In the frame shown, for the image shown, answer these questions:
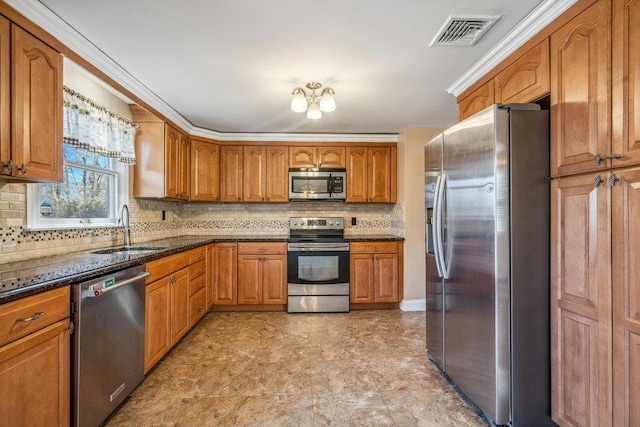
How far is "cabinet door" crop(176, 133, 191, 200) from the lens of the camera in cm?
360

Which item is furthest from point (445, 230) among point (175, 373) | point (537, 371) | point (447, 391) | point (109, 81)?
point (109, 81)

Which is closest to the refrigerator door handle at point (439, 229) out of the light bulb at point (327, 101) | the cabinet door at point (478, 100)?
the cabinet door at point (478, 100)

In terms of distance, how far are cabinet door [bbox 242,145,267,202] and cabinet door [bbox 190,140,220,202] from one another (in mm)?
368

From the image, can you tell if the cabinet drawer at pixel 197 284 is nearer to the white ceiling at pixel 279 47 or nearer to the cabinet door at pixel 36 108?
the cabinet door at pixel 36 108

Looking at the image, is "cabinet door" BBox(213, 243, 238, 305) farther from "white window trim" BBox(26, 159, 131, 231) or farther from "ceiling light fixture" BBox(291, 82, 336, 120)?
"ceiling light fixture" BBox(291, 82, 336, 120)

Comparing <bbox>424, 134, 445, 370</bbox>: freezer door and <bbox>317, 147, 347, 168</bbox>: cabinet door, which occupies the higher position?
<bbox>317, 147, 347, 168</bbox>: cabinet door

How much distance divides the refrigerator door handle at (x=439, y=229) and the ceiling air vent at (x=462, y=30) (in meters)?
0.86

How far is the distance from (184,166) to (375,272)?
2662 mm

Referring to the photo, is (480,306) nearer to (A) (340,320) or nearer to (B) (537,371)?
(B) (537,371)

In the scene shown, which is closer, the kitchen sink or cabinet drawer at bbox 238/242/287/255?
the kitchen sink

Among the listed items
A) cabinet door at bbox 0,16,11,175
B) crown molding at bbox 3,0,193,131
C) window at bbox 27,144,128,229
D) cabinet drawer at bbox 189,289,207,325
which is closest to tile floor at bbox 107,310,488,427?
cabinet drawer at bbox 189,289,207,325

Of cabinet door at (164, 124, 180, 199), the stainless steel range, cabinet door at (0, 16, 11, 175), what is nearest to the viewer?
cabinet door at (0, 16, 11, 175)

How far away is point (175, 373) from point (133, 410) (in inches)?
17.6

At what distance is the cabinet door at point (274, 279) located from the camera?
3.90 metres
